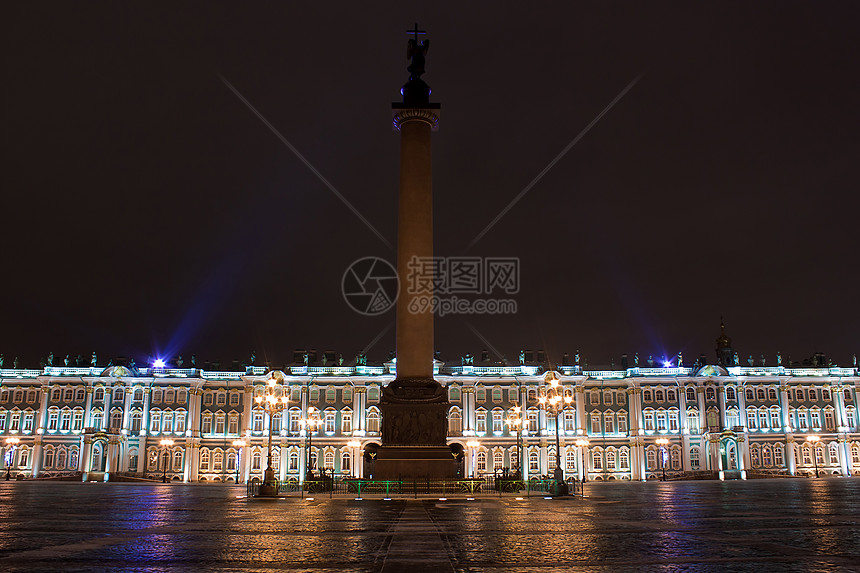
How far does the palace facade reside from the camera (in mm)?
79188

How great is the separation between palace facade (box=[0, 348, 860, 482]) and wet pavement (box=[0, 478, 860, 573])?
2286 inches

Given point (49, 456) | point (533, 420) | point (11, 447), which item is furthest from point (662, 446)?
point (11, 447)

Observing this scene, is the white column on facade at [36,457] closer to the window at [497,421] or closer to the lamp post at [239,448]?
the lamp post at [239,448]

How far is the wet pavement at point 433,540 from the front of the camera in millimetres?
10930

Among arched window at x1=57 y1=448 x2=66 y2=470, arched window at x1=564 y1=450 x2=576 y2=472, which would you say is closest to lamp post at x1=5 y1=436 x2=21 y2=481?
arched window at x1=57 y1=448 x2=66 y2=470

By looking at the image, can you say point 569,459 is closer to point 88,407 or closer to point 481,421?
point 481,421

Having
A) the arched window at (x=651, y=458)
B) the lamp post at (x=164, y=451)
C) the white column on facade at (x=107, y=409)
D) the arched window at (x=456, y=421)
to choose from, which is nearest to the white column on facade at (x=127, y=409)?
the white column on facade at (x=107, y=409)

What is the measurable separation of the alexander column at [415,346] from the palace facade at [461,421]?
44.6 metres

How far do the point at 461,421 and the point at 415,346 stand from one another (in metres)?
46.6

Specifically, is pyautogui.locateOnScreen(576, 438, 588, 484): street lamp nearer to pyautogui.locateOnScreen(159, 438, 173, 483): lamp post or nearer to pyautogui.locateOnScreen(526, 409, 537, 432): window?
pyautogui.locateOnScreen(526, 409, 537, 432): window

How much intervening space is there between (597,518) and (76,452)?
7374 centimetres

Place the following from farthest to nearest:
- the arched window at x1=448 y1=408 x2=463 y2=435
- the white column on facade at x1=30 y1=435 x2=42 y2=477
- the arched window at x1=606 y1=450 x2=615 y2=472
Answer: the arched window at x1=448 y1=408 x2=463 y2=435
the arched window at x1=606 y1=450 x2=615 y2=472
the white column on facade at x1=30 y1=435 x2=42 y2=477

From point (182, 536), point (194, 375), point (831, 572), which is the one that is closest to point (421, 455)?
point (182, 536)

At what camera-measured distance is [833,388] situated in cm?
8394
